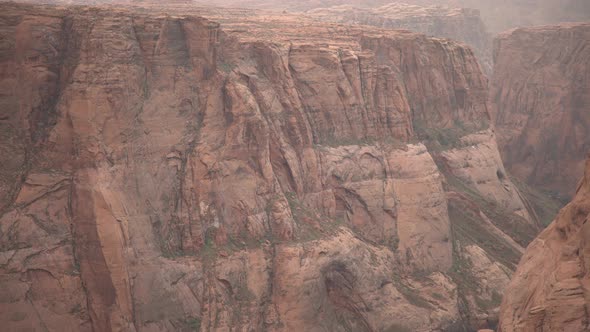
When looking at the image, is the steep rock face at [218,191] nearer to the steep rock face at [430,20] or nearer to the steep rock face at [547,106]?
the steep rock face at [547,106]

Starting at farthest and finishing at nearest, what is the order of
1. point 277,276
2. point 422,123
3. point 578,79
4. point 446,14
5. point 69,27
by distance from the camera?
1. point 446,14
2. point 578,79
3. point 422,123
4. point 277,276
5. point 69,27

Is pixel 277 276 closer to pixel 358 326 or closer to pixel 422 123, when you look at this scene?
pixel 358 326

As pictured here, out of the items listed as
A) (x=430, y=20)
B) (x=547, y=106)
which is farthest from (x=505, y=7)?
(x=547, y=106)

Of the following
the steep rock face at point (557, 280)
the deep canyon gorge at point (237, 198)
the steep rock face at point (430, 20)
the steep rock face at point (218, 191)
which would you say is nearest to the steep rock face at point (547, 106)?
the deep canyon gorge at point (237, 198)

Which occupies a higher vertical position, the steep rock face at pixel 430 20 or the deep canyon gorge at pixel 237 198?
the deep canyon gorge at pixel 237 198

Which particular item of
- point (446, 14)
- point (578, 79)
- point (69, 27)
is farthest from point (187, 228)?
point (446, 14)

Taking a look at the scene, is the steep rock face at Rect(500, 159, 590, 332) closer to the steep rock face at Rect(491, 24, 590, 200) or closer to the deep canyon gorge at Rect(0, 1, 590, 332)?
the deep canyon gorge at Rect(0, 1, 590, 332)

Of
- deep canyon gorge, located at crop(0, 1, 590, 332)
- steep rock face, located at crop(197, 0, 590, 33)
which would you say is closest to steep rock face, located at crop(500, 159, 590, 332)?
deep canyon gorge, located at crop(0, 1, 590, 332)
